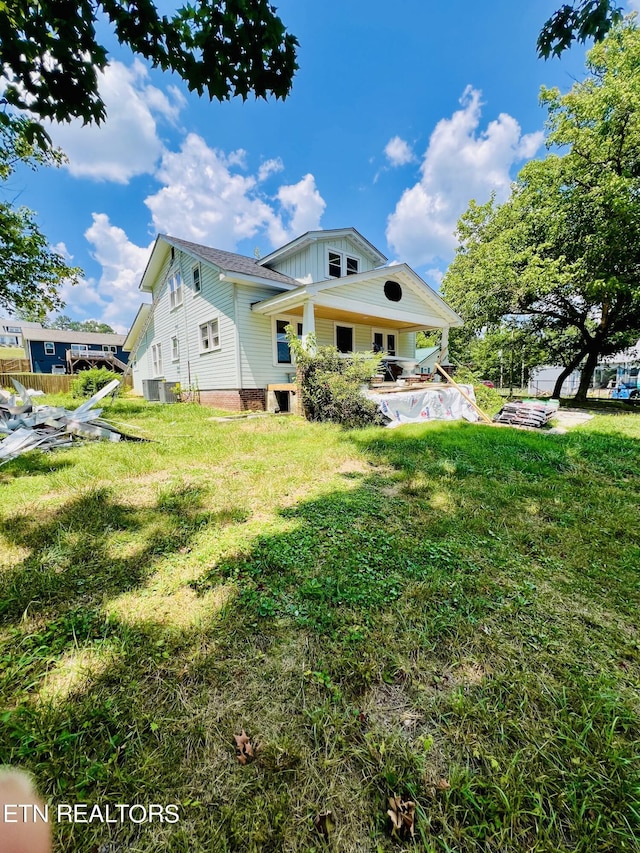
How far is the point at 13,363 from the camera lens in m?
28.7

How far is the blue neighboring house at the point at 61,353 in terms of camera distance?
30094mm

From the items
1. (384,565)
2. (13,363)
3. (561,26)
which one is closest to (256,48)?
(561,26)

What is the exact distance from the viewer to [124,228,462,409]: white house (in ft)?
33.6

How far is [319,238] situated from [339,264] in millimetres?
1305

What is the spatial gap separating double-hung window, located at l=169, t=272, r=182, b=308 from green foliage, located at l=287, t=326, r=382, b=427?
25.5 ft

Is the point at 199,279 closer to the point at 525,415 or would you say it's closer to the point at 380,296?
the point at 380,296

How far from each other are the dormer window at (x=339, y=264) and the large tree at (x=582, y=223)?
521 centimetres

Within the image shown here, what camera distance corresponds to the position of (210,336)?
11672 millimetres

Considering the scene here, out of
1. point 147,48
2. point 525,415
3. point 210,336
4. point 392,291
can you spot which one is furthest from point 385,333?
point 147,48

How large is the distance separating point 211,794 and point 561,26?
5414 mm

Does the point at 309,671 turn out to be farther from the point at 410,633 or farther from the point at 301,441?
the point at 301,441

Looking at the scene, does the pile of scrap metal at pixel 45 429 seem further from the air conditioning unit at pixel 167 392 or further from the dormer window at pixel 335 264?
the dormer window at pixel 335 264

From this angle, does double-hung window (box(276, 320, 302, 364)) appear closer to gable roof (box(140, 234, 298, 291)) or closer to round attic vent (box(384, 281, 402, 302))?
gable roof (box(140, 234, 298, 291))

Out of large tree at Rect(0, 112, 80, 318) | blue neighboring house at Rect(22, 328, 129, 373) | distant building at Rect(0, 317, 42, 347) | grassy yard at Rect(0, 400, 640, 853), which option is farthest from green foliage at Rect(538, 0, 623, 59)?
distant building at Rect(0, 317, 42, 347)
